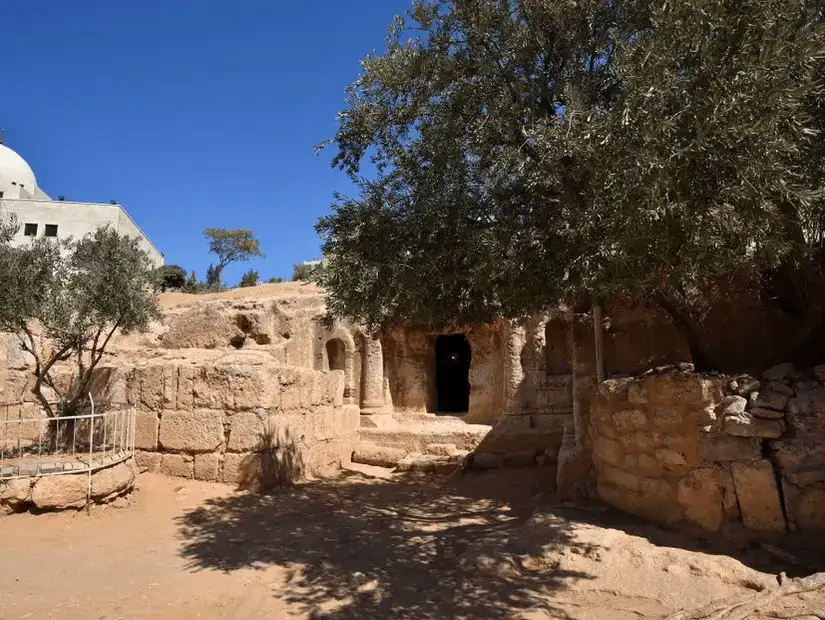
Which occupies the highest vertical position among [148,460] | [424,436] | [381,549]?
[148,460]

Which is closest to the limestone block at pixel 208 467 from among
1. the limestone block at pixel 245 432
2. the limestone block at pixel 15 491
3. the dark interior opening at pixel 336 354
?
the limestone block at pixel 245 432

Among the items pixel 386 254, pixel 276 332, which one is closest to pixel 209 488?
pixel 386 254

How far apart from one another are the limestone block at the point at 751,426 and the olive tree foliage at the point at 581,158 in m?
1.12

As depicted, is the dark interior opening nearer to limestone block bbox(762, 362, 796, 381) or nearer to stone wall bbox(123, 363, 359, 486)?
stone wall bbox(123, 363, 359, 486)

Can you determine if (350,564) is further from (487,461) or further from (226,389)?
(487,461)

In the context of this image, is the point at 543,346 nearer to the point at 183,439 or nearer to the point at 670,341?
the point at 670,341

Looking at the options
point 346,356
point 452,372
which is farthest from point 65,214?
point 452,372

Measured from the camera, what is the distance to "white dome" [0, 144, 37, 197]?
32.6 m

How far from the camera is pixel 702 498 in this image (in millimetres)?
5266

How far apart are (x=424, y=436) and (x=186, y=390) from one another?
274 inches

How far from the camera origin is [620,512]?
6.20m

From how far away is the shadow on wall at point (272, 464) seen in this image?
8984mm

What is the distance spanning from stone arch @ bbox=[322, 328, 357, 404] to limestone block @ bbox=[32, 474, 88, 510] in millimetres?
10144

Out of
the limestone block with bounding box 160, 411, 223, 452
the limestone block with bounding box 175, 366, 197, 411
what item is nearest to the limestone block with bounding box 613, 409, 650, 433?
the limestone block with bounding box 160, 411, 223, 452
